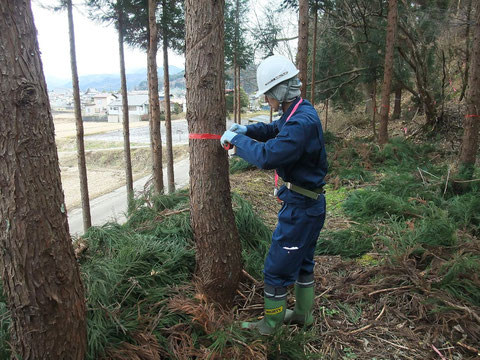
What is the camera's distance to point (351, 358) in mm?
2570

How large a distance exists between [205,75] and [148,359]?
2113 millimetres

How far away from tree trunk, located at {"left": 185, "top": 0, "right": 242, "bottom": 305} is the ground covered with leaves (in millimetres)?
274

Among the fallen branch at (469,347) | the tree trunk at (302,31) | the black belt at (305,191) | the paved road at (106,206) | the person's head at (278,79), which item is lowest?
the paved road at (106,206)

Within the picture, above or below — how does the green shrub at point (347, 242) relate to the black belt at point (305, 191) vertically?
below

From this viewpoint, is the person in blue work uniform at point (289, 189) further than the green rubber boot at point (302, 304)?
No

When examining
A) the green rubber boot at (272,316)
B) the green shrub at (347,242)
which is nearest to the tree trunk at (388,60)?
the green shrub at (347,242)

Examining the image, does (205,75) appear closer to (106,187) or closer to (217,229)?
(217,229)

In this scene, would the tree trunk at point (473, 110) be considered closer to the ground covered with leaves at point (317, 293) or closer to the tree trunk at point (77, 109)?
the ground covered with leaves at point (317, 293)

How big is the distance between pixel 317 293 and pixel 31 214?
2615mm

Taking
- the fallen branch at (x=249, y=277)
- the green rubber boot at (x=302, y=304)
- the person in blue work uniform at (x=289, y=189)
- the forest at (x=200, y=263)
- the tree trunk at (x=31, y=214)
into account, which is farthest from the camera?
the fallen branch at (x=249, y=277)

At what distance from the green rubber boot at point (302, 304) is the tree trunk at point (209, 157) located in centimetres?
56

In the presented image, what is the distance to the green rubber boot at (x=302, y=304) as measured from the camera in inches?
116

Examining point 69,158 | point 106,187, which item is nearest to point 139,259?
point 106,187

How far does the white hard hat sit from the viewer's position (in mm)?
2635
